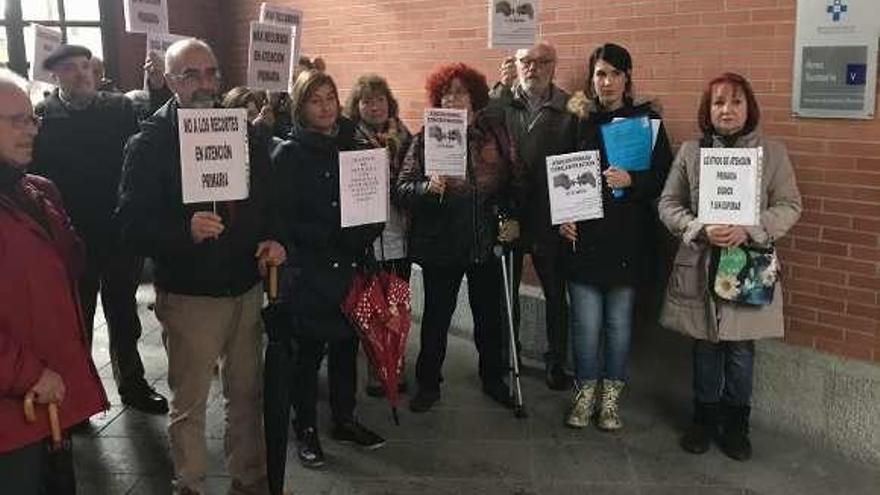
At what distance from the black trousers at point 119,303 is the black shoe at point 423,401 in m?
1.68

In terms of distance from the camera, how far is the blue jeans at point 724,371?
4.50m

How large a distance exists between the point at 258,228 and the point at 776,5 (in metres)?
2.92

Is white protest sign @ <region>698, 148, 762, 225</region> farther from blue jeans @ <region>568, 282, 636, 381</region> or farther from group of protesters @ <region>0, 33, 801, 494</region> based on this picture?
blue jeans @ <region>568, 282, 636, 381</region>

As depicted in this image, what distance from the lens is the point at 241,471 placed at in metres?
3.89

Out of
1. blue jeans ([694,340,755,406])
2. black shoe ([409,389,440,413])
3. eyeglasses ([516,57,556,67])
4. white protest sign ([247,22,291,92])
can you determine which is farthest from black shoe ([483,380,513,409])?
white protest sign ([247,22,291,92])

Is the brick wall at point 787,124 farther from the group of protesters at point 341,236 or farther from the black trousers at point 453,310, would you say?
the black trousers at point 453,310

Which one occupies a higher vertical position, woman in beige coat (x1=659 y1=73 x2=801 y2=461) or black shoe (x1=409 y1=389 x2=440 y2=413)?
woman in beige coat (x1=659 y1=73 x2=801 y2=461)

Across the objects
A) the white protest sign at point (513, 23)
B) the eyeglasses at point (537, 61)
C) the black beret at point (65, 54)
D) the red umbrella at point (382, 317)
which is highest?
the white protest sign at point (513, 23)

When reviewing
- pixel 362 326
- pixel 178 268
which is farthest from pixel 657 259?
pixel 178 268

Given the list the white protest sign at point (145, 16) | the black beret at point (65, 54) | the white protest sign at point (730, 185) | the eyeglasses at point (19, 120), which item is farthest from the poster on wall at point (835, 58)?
the white protest sign at point (145, 16)

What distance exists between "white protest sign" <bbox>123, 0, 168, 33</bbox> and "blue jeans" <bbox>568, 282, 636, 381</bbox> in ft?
10.7

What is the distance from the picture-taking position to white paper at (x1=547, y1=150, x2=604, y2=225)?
15.3ft

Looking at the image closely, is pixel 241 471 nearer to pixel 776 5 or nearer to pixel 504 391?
pixel 504 391

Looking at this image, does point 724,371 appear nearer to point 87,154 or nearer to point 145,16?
point 87,154
